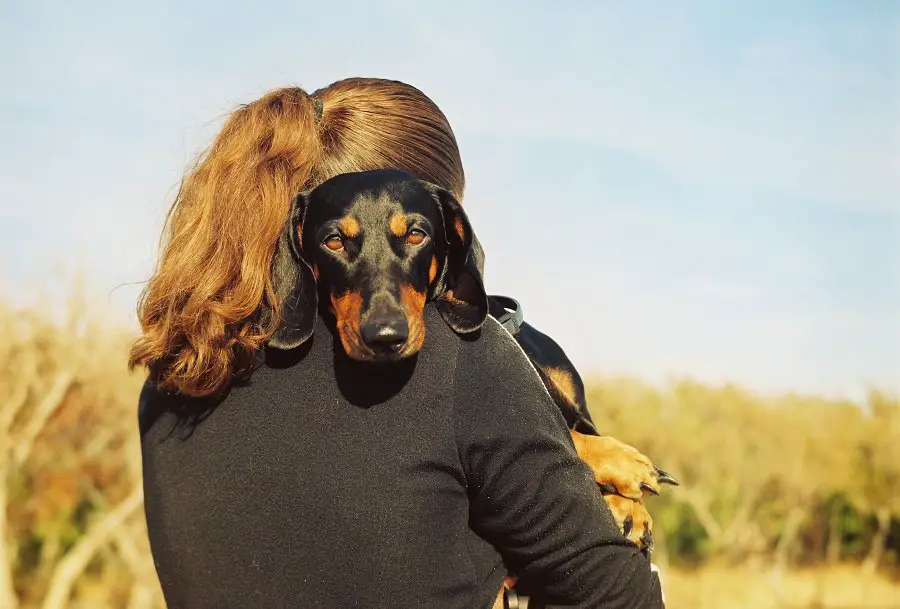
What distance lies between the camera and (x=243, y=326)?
1.93 meters

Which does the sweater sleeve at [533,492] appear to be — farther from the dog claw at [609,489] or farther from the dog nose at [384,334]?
the dog claw at [609,489]

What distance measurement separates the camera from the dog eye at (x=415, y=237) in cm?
212

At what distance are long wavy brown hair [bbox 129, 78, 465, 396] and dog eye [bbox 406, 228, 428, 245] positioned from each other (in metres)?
0.21

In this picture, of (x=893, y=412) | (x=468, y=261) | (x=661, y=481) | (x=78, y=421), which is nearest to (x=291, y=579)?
(x=468, y=261)

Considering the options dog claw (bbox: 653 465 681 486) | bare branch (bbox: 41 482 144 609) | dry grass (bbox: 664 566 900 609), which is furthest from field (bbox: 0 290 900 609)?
dog claw (bbox: 653 465 681 486)

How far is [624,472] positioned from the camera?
223 cm

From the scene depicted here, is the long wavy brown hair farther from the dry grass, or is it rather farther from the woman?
the dry grass

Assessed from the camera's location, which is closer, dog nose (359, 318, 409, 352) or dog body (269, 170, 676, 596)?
dog nose (359, 318, 409, 352)

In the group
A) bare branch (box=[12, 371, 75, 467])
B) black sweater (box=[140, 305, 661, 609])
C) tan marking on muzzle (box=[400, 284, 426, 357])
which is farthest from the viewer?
bare branch (box=[12, 371, 75, 467])

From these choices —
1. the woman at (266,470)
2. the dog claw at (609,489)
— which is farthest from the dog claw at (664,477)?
the woman at (266,470)

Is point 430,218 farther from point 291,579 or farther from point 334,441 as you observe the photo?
point 291,579

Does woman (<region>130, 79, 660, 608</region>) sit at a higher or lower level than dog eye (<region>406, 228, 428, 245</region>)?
lower

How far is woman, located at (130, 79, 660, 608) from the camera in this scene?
67.6 inches

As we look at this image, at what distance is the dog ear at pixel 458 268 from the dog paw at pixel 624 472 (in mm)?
521
